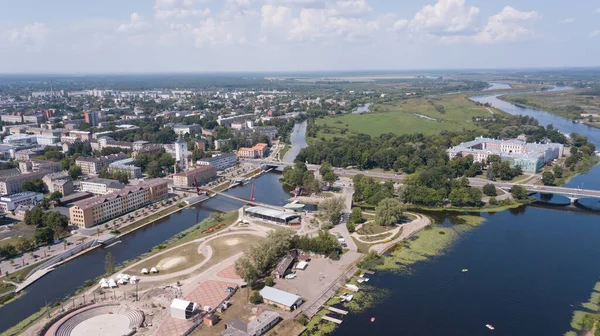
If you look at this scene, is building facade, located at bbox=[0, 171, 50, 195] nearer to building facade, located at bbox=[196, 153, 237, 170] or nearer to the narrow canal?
building facade, located at bbox=[196, 153, 237, 170]

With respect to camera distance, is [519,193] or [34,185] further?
[34,185]

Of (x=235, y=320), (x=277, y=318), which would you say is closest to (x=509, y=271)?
(x=277, y=318)

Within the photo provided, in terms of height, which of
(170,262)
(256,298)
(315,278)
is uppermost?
(256,298)

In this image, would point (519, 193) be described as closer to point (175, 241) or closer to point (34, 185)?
point (175, 241)

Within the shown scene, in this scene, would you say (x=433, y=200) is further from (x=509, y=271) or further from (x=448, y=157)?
(x=448, y=157)

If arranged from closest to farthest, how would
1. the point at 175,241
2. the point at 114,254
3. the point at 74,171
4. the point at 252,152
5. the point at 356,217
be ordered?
the point at 114,254 < the point at 175,241 < the point at 356,217 < the point at 74,171 < the point at 252,152

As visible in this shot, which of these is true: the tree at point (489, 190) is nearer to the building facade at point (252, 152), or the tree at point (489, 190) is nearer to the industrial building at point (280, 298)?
the industrial building at point (280, 298)

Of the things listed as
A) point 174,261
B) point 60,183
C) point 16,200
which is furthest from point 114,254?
point 60,183

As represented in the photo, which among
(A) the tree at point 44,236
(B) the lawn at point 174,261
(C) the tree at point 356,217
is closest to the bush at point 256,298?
(B) the lawn at point 174,261
